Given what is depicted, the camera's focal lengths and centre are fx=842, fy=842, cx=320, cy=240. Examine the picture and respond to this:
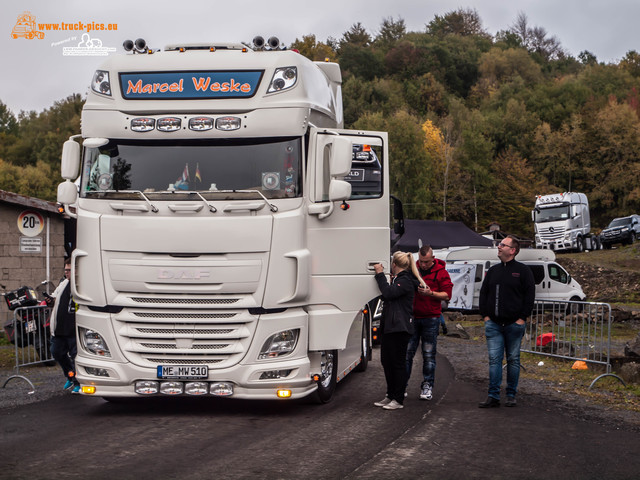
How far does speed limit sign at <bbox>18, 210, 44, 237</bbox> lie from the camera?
2064 cm

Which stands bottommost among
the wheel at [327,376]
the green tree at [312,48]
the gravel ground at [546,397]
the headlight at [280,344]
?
the gravel ground at [546,397]

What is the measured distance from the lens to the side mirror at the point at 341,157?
31.0 ft

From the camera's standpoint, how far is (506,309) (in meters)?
10.1

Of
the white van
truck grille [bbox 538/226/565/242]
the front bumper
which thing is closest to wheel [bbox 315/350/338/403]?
the front bumper

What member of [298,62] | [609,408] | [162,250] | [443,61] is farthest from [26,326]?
[443,61]

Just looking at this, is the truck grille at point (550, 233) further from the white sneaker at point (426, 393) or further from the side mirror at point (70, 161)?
the side mirror at point (70, 161)

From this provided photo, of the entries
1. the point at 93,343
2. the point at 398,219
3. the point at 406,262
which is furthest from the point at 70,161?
the point at 398,219

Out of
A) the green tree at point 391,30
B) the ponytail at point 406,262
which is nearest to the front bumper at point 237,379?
the ponytail at point 406,262

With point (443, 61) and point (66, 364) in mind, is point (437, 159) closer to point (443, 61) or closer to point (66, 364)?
point (443, 61)

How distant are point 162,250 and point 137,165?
108cm

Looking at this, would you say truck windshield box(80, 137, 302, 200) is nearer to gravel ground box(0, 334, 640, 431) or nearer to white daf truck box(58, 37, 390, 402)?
white daf truck box(58, 37, 390, 402)

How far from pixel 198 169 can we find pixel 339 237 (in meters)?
1.89

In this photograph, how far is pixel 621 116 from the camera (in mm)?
80000

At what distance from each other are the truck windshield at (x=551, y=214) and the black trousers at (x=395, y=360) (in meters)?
44.1
